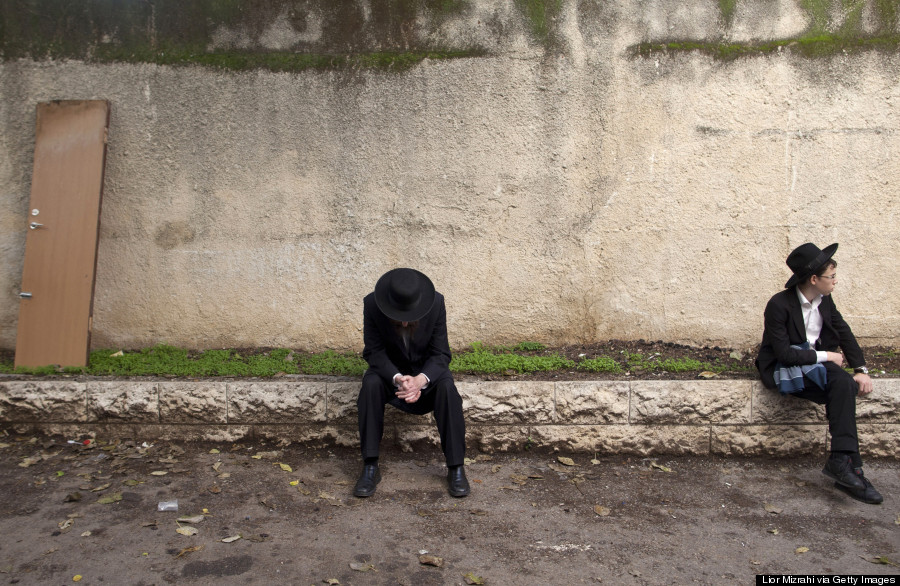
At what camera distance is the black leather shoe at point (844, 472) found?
164 inches

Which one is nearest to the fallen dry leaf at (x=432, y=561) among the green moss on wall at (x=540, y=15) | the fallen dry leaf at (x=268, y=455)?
the fallen dry leaf at (x=268, y=455)

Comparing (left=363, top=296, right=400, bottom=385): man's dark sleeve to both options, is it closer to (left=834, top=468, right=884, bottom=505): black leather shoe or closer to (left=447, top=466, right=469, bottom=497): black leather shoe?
(left=447, top=466, right=469, bottom=497): black leather shoe

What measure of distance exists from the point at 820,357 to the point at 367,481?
127 inches

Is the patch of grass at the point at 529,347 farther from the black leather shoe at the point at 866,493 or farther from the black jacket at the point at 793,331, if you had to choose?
the black leather shoe at the point at 866,493

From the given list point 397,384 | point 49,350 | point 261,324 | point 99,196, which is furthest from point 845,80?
point 49,350

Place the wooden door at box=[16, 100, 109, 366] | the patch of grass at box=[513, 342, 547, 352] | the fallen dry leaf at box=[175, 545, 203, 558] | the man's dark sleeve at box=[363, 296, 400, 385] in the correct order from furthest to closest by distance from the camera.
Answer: the patch of grass at box=[513, 342, 547, 352]
the wooden door at box=[16, 100, 109, 366]
the man's dark sleeve at box=[363, 296, 400, 385]
the fallen dry leaf at box=[175, 545, 203, 558]

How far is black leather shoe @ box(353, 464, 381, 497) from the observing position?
13.7 ft

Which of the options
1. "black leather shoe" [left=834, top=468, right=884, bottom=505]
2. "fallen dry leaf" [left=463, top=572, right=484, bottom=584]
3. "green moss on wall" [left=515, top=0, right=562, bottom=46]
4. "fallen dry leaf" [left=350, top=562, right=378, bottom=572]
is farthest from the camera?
"green moss on wall" [left=515, top=0, right=562, bottom=46]

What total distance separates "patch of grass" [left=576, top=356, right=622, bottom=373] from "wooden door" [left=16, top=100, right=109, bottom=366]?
4162 mm

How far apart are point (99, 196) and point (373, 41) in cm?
272

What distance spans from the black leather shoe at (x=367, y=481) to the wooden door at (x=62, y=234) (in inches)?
110

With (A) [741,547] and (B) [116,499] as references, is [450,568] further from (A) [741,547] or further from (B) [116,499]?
(B) [116,499]

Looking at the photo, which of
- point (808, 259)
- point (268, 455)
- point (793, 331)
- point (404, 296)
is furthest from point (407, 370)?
point (808, 259)

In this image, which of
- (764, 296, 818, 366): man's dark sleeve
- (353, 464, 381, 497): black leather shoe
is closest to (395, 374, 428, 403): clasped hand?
(353, 464, 381, 497): black leather shoe
